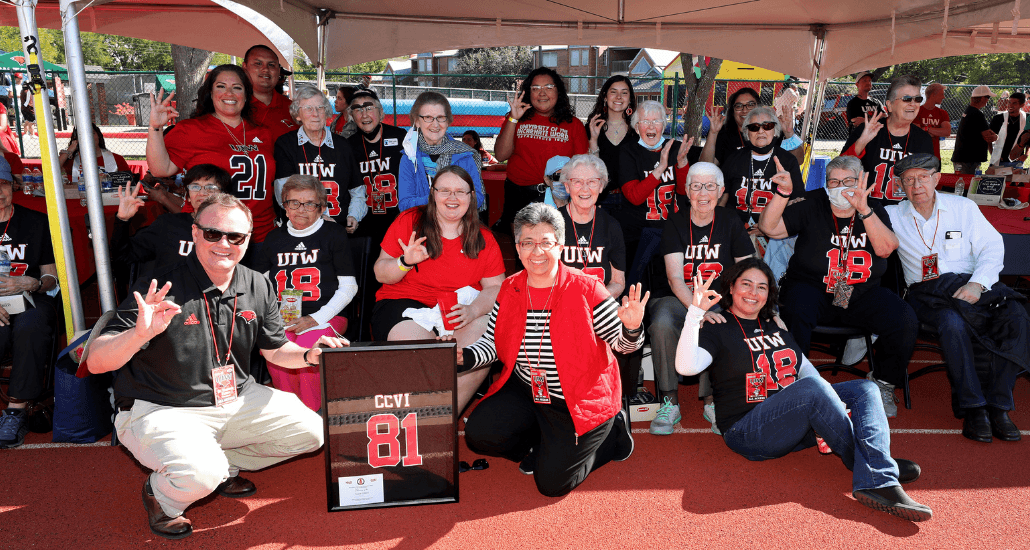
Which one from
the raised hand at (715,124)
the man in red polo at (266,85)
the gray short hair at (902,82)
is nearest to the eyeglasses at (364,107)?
the man in red polo at (266,85)

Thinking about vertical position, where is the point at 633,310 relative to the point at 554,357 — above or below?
above

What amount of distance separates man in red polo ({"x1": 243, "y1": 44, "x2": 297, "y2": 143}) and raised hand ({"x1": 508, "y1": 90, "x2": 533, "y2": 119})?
1.60 meters

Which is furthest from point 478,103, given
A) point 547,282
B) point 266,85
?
point 547,282

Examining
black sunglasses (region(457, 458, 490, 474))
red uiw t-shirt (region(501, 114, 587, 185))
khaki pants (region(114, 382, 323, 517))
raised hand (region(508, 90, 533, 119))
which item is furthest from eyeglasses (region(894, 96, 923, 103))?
khaki pants (region(114, 382, 323, 517))

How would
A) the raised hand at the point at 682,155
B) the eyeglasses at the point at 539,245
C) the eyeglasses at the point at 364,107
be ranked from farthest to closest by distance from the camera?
the eyeglasses at the point at 364,107 < the raised hand at the point at 682,155 < the eyeglasses at the point at 539,245

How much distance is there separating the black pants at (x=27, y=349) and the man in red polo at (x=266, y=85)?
1.92 metres

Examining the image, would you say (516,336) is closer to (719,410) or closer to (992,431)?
(719,410)

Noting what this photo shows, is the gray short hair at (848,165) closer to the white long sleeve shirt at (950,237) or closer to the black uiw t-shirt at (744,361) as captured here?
the white long sleeve shirt at (950,237)

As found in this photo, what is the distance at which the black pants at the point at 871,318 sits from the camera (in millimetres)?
3900

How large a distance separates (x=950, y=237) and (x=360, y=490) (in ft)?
12.2

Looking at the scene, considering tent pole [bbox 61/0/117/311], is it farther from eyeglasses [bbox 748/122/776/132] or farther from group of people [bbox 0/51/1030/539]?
eyeglasses [bbox 748/122/776/132]

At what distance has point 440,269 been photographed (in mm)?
3682

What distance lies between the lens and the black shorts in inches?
141

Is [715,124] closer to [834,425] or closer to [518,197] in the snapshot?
[518,197]
